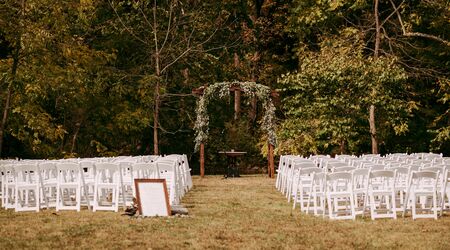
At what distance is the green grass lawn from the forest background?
14215 millimetres

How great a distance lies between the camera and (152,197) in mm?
13188

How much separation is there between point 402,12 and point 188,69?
33.0 feet

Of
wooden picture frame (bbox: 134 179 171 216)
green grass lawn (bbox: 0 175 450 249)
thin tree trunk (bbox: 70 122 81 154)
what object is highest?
thin tree trunk (bbox: 70 122 81 154)

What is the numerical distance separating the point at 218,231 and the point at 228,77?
26059 millimetres

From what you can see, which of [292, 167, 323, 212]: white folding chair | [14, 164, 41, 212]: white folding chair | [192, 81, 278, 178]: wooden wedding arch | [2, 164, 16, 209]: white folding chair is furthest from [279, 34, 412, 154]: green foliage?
[14, 164, 41, 212]: white folding chair

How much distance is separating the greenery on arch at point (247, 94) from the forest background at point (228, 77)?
0.96m

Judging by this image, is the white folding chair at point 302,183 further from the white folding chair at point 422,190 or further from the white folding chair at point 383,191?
the white folding chair at point 422,190

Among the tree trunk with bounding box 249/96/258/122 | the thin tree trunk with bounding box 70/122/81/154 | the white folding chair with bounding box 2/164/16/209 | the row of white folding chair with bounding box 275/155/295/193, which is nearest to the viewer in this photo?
the white folding chair with bounding box 2/164/16/209

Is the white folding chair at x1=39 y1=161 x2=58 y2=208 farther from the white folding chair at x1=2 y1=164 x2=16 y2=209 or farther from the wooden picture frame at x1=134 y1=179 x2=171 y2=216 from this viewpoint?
the wooden picture frame at x1=134 y1=179 x2=171 y2=216

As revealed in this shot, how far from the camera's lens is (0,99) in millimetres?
27344

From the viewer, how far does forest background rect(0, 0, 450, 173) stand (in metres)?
29.6

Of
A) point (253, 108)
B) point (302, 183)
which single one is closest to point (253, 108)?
point (253, 108)

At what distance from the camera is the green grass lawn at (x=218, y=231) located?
9.98m

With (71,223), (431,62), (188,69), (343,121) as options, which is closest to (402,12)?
(431,62)
